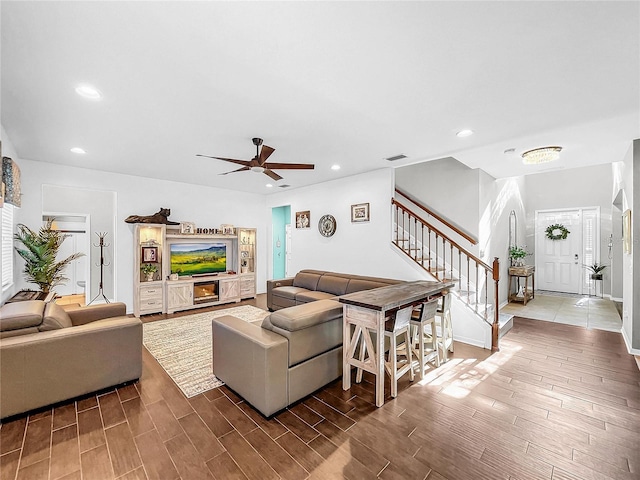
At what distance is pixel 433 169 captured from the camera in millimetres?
5711

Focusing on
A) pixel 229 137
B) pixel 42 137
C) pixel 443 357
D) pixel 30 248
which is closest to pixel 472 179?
pixel 443 357

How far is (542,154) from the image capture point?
A: 3926 millimetres

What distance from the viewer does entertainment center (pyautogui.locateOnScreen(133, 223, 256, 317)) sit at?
546cm

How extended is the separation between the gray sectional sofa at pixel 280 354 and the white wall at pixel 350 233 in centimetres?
227

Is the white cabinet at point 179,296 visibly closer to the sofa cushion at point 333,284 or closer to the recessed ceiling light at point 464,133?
the sofa cushion at point 333,284

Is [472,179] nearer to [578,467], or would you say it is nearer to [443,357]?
[443,357]

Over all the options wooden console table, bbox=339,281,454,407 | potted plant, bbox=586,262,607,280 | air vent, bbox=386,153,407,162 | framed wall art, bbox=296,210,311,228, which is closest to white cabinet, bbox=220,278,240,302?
framed wall art, bbox=296,210,311,228

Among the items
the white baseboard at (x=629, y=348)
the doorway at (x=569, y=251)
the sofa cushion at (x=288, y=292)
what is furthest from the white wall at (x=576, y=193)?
the sofa cushion at (x=288, y=292)

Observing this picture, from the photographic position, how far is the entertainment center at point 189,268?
5461 mm

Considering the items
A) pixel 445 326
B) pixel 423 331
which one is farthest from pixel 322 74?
pixel 445 326

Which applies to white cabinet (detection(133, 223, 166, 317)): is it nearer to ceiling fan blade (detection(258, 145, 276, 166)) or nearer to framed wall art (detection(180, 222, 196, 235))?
framed wall art (detection(180, 222, 196, 235))

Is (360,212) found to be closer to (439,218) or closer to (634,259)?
(439,218)

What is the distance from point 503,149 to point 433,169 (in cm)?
178

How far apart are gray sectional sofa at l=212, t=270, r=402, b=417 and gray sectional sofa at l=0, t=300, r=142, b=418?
894 mm
